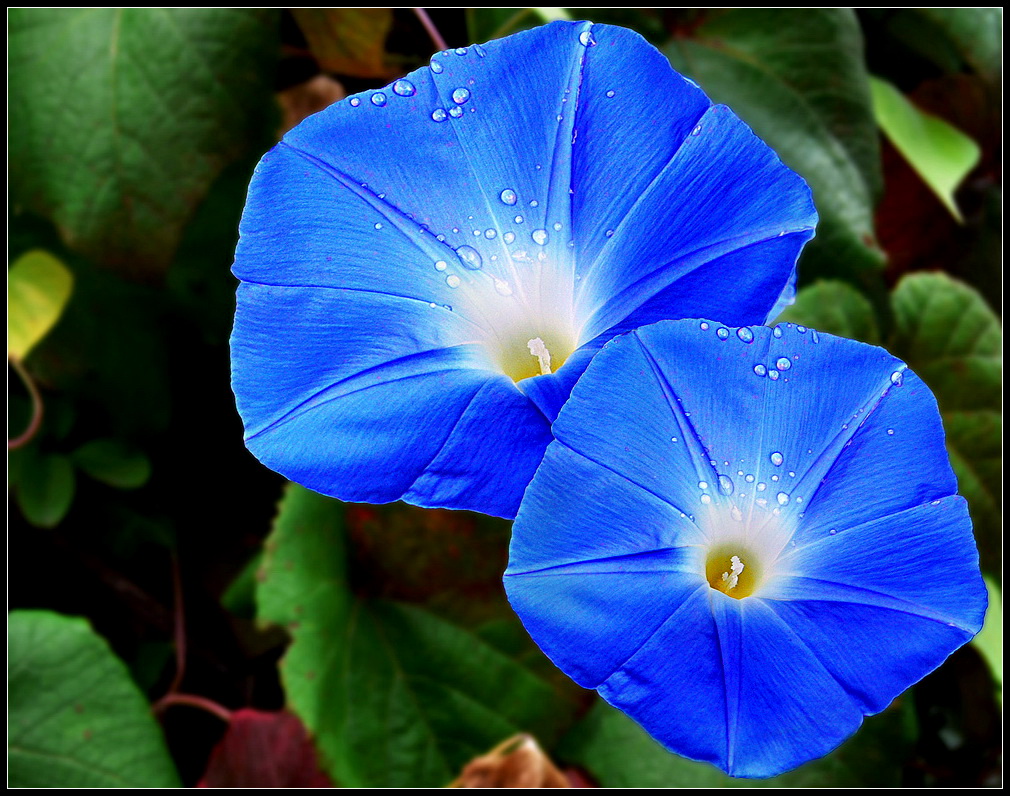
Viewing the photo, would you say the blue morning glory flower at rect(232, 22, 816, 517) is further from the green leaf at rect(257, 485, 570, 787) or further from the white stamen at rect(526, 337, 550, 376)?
the green leaf at rect(257, 485, 570, 787)

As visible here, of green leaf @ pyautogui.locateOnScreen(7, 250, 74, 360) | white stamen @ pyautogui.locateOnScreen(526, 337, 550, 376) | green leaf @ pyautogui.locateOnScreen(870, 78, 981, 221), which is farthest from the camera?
→ green leaf @ pyautogui.locateOnScreen(870, 78, 981, 221)

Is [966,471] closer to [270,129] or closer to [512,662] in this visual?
[512,662]

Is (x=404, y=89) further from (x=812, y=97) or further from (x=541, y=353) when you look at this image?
(x=812, y=97)

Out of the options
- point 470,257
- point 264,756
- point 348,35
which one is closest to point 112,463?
point 264,756

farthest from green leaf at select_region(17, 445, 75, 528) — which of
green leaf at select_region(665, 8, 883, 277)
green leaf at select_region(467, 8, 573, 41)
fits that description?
green leaf at select_region(665, 8, 883, 277)

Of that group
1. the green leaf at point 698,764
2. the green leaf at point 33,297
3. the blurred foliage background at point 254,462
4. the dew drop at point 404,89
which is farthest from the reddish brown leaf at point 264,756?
the dew drop at point 404,89

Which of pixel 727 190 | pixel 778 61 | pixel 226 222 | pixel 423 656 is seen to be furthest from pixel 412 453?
pixel 778 61

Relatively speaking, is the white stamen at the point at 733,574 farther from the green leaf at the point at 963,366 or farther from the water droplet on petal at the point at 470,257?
the green leaf at the point at 963,366
